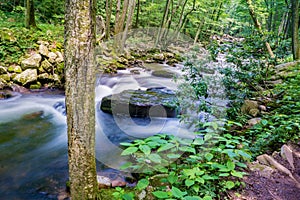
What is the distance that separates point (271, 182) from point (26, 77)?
8.13 meters

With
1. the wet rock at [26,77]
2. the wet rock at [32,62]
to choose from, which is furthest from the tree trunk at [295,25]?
the wet rock at [26,77]

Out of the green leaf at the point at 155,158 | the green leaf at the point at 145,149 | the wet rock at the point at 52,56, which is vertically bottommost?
the green leaf at the point at 155,158

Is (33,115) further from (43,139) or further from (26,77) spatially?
(26,77)

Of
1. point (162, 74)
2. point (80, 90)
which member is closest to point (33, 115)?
point (80, 90)

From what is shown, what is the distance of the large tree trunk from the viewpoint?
1805mm

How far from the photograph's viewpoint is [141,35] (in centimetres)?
2241

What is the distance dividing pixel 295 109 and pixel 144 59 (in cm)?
1133

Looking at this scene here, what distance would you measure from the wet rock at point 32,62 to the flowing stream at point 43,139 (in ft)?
3.85

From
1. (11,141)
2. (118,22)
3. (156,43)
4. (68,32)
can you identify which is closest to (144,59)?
(118,22)

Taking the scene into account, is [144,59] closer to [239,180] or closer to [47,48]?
[47,48]

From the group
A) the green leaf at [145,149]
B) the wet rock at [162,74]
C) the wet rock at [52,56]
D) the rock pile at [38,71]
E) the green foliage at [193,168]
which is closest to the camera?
the green leaf at [145,149]

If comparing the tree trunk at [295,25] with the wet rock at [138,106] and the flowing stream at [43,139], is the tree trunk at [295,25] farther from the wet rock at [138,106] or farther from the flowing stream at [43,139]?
the flowing stream at [43,139]

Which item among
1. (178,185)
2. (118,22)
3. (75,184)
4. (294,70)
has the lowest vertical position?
(178,185)

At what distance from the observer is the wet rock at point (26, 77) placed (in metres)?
7.90
